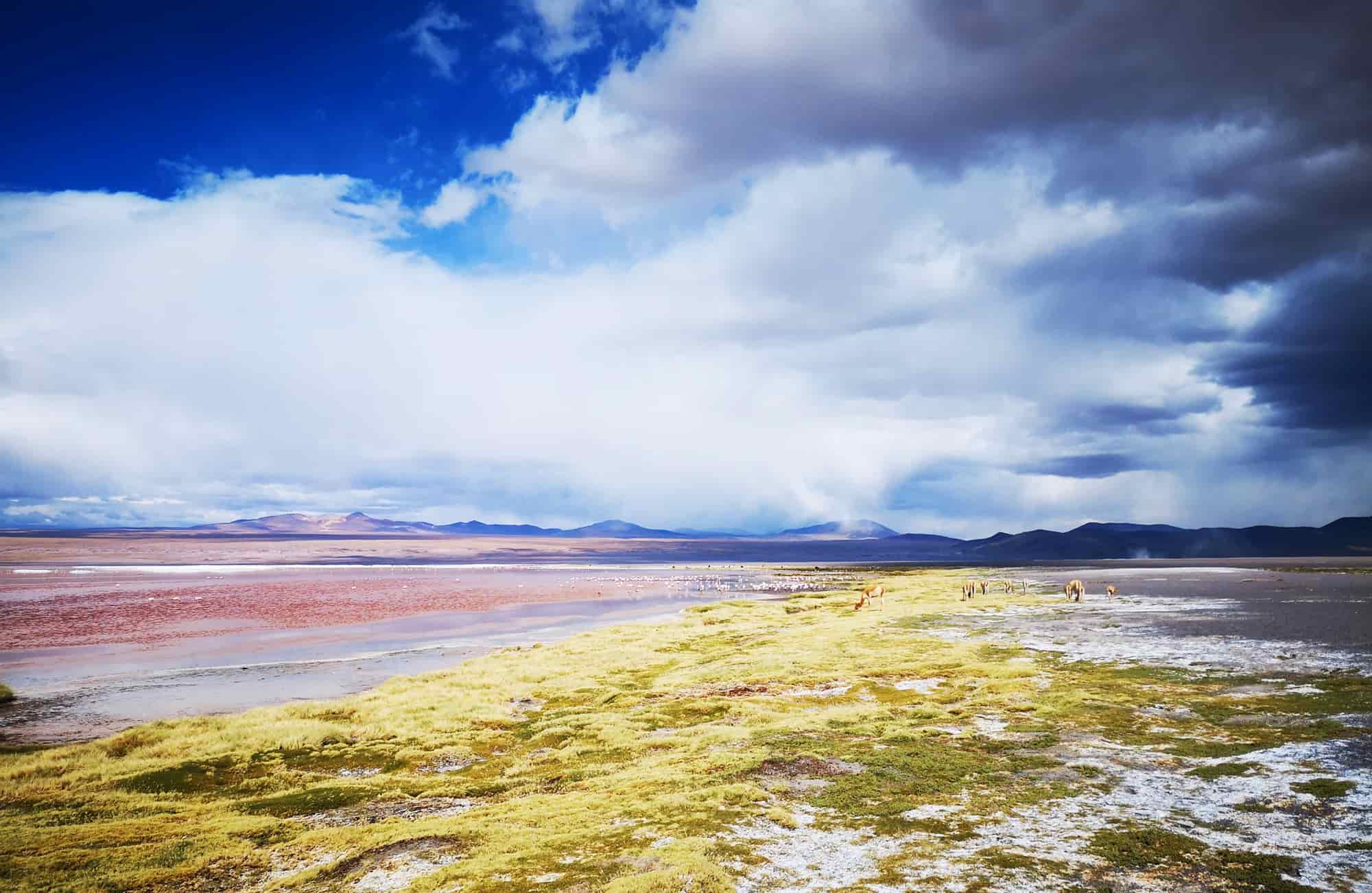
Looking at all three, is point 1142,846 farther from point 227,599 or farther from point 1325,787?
point 227,599

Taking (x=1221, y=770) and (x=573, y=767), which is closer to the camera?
(x=1221, y=770)

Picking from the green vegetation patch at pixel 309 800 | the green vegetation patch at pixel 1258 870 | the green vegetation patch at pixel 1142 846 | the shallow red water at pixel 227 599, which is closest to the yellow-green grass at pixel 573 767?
the green vegetation patch at pixel 309 800

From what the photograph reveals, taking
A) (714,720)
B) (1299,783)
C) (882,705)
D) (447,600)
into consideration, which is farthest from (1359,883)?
(447,600)

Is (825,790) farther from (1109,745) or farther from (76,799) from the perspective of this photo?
(76,799)

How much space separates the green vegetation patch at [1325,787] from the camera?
511 inches

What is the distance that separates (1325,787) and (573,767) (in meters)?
16.2

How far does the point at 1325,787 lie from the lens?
1330 cm

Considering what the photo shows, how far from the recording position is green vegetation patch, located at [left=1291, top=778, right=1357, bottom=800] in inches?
511

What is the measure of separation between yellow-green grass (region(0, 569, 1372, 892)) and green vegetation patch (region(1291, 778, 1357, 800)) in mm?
3089

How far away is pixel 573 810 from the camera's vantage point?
588 inches

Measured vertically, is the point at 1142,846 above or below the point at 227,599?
above

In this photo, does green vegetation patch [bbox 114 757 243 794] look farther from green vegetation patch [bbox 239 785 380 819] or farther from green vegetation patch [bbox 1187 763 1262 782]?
green vegetation patch [bbox 1187 763 1262 782]

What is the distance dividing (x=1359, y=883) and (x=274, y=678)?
40.5 meters

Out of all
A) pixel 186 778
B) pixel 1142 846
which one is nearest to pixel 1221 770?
pixel 1142 846
